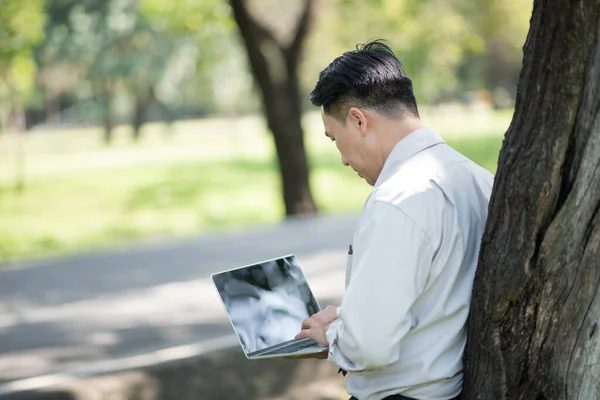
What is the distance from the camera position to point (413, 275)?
2.56 metres

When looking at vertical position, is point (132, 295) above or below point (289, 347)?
below

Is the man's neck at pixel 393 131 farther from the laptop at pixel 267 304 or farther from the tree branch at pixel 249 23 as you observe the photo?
the tree branch at pixel 249 23

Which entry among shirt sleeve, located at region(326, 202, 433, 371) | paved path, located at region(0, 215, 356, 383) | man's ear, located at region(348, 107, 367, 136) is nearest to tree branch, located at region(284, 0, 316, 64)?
paved path, located at region(0, 215, 356, 383)

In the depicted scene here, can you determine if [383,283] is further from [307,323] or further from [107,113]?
[107,113]

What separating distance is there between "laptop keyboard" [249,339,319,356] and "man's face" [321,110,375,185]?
517 mm

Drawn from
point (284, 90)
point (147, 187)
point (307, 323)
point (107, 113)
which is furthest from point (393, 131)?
point (107, 113)

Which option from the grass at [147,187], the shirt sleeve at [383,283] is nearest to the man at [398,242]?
the shirt sleeve at [383,283]

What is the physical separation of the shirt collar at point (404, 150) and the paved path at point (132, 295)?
4.62 m

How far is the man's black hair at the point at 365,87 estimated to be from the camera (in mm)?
2777

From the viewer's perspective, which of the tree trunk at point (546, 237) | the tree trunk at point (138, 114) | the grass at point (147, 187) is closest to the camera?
the tree trunk at point (546, 237)

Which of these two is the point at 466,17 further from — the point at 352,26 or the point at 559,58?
the point at 559,58

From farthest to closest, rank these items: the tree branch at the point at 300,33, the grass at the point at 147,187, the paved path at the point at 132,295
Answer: the grass at the point at 147,187, the tree branch at the point at 300,33, the paved path at the point at 132,295

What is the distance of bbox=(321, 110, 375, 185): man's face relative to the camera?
2809 mm

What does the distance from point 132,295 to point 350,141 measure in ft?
26.1
